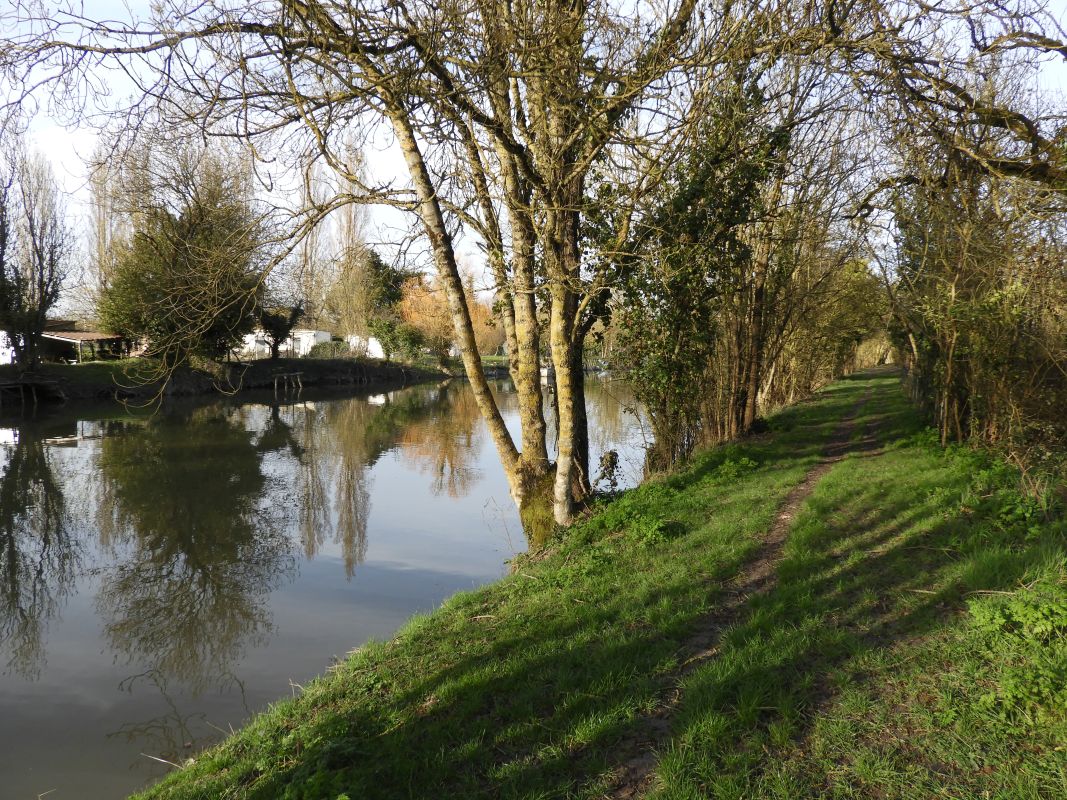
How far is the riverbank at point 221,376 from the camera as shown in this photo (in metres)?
30.7

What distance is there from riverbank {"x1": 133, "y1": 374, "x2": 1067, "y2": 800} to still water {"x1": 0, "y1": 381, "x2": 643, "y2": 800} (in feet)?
4.47

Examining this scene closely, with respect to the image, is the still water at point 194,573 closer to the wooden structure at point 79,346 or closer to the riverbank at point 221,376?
the riverbank at point 221,376

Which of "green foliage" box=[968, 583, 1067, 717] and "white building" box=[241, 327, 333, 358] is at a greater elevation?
"white building" box=[241, 327, 333, 358]

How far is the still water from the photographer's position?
5.64 meters

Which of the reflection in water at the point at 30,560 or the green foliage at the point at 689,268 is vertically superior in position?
the green foliage at the point at 689,268

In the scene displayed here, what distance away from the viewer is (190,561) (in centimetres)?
967

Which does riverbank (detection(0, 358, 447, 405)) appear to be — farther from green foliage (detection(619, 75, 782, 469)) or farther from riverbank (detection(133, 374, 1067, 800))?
riverbank (detection(133, 374, 1067, 800))

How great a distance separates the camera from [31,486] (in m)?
14.2

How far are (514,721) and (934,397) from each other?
11.3 meters

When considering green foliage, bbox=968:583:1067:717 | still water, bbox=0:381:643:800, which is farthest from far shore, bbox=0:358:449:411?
green foliage, bbox=968:583:1067:717

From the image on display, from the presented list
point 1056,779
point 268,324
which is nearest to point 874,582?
point 1056,779

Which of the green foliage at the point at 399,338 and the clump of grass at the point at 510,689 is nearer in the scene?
the clump of grass at the point at 510,689

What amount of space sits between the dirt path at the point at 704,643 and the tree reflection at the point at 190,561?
14.8ft

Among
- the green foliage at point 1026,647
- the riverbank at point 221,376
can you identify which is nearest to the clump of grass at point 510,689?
the green foliage at point 1026,647
